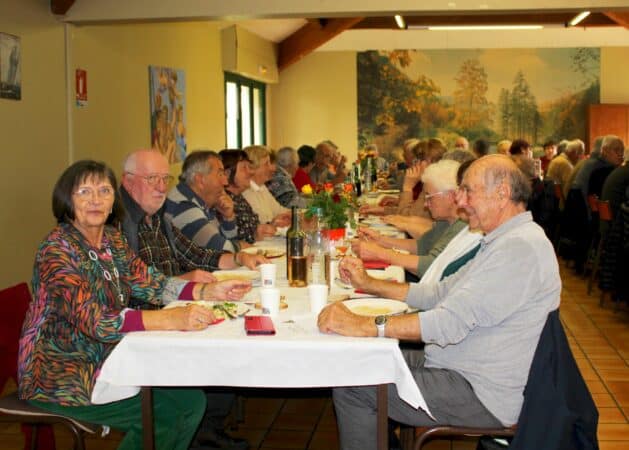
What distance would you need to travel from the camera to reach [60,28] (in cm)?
580

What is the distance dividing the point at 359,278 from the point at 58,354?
1.06 meters

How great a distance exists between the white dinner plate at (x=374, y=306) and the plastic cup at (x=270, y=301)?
25 centimetres

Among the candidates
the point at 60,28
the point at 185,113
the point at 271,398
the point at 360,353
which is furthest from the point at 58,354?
the point at 185,113

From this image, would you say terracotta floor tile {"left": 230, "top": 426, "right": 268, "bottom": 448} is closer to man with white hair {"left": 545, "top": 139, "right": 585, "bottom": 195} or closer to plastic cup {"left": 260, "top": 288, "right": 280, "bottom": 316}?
Result: plastic cup {"left": 260, "top": 288, "right": 280, "bottom": 316}

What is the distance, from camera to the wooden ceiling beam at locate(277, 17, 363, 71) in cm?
1214

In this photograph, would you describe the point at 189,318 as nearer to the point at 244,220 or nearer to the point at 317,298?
the point at 317,298

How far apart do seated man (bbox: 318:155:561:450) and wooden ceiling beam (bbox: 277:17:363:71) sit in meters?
9.70

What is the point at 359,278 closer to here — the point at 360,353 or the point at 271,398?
the point at 360,353

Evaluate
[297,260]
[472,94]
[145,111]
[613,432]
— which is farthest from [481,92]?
[297,260]

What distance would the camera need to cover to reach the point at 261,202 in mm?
6027

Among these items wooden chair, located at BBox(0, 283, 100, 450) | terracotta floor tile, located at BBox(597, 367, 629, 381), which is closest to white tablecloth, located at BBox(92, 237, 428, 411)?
wooden chair, located at BBox(0, 283, 100, 450)

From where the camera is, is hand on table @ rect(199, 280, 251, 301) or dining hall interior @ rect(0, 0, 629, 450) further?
dining hall interior @ rect(0, 0, 629, 450)

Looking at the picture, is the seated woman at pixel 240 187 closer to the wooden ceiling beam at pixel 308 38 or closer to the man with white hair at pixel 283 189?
the man with white hair at pixel 283 189

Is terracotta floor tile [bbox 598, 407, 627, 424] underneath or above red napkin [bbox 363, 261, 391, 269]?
underneath
